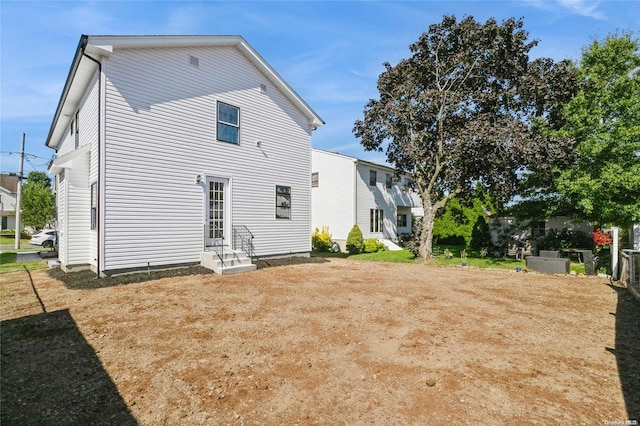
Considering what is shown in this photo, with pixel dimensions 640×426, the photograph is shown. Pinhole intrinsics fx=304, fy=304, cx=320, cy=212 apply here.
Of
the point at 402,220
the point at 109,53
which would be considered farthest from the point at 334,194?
the point at 109,53

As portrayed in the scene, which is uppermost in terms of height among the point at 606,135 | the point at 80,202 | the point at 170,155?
the point at 606,135

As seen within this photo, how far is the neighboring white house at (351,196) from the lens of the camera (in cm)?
1998

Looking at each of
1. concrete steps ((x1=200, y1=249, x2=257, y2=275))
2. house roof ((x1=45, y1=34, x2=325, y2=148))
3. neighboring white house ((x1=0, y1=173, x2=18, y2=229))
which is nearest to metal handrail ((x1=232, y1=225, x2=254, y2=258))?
concrete steps ((x1=200, y1=249, x2=257, y2=275))

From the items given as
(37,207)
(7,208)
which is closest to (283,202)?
(37,207)

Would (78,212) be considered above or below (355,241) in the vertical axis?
above

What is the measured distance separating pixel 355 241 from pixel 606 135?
12.6 metres

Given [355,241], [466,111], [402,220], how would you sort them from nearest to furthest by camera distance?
1. [466,111]
2. [355,241]
3. [402,220]

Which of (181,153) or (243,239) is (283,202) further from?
(181,153)

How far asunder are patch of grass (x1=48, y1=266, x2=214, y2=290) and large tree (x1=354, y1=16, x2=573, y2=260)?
11029 millimetres

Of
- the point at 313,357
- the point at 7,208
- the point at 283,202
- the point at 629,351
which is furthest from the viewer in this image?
the point at 7,208

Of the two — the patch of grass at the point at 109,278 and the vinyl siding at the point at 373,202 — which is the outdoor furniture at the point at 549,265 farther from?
the patch of grass at the point at 109,278

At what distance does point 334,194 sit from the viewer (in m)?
20.7

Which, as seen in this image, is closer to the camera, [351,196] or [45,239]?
[351,196]

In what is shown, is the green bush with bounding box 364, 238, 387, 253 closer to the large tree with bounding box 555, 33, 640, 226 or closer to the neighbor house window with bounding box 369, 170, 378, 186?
→ the neighbor house window with bounding box 369, 170, 378, 186
